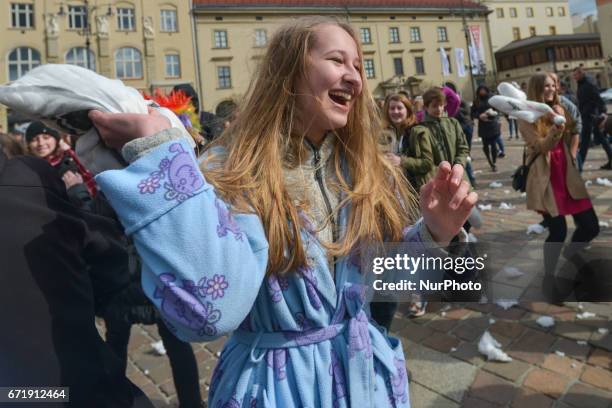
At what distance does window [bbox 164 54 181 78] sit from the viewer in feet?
102

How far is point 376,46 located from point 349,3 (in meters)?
4.77

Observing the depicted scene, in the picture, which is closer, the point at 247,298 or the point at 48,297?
the point at 247,298

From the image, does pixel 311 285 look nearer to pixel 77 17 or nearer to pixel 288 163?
pixel 288 163

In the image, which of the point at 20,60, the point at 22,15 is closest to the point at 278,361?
the point at 20,60

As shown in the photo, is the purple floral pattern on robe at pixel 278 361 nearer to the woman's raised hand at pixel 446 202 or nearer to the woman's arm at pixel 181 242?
the woman's arm at pixel 181 242

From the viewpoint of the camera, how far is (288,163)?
3.87 feet

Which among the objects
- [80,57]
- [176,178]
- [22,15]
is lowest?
[80,57]

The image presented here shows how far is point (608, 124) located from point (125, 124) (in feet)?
11.0

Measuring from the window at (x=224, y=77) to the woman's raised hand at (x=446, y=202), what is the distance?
111ft

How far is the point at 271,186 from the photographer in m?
1.06

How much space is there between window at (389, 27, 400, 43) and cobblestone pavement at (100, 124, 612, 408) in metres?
40.3

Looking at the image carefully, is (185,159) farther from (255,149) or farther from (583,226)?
(583,226)

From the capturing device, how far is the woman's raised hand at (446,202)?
3.25 ft

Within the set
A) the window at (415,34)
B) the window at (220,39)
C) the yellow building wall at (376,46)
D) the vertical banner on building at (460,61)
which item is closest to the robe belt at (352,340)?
the yellow building wall at (376,46)
